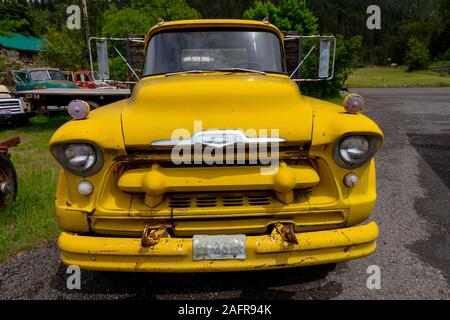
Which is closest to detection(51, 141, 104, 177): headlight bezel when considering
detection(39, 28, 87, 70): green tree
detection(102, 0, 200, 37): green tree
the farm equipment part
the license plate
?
the license plate

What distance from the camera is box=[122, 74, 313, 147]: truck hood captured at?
7.73ft

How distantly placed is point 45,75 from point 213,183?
51.2 feet

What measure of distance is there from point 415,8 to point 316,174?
188 meters

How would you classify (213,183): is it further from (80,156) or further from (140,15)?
(140,15)

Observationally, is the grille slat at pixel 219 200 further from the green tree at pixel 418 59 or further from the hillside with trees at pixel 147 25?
the green tree at pixel 418 59

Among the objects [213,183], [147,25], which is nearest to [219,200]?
[213,183]

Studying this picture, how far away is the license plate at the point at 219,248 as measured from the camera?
221 centimetres

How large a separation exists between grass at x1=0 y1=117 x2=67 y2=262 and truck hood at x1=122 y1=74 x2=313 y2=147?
2.13 metres

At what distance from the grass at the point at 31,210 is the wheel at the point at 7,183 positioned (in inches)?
4.0

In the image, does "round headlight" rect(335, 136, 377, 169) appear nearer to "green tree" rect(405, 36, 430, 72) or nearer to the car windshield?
the car windshield

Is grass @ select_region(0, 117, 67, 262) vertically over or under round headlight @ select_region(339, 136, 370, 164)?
under
